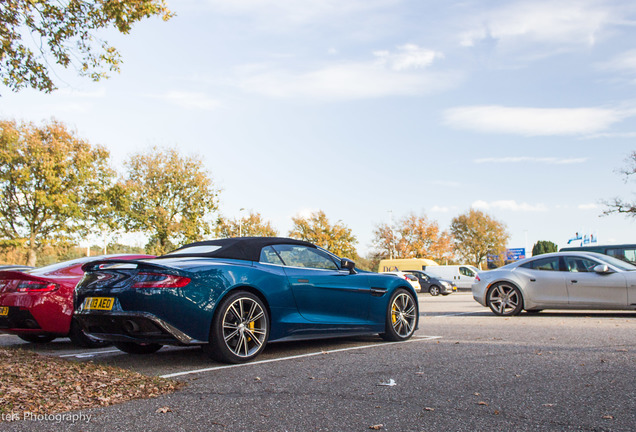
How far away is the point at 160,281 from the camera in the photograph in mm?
5602

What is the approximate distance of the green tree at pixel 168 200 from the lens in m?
40.2

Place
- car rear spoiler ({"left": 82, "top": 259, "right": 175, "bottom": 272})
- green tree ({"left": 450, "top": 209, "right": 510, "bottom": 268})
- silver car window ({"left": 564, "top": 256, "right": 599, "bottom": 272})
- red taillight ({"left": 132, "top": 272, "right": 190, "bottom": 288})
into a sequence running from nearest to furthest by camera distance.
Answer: red taillight ({"left": 132, "top": 272, "right": 190, "bottom": 288}) < car rear spoiler ({"left": 82, "top": 259, "right": 175, "bottom": 272}) < silver car window ({"left": 564, "top": 256, "right": 599, "bottom": 272}) < green tree ({"left": 450, "top": 209, "right": 510, "bottom": 268})

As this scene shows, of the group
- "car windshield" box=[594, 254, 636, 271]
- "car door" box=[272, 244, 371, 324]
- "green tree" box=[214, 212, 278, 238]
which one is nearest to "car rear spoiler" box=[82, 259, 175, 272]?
"car door" box=[272, 244, 371, 324]

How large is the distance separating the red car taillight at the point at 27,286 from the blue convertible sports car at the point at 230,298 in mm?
1392

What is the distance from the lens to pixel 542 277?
39.3 ft

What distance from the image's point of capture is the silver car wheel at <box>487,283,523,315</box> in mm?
12266

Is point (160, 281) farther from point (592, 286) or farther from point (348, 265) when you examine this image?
point (592, 286)

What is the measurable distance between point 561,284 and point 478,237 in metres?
71.7

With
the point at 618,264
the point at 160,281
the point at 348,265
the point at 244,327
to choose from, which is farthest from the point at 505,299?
the point at 160,281

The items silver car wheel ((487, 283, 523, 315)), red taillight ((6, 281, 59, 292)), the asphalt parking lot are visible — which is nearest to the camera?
the asphalt parking lot

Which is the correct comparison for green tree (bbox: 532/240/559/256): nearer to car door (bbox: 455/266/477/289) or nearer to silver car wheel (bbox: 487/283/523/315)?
car door (bbox: 455/266/477/289)

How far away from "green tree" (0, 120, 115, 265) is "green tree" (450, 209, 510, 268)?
56.6 metres

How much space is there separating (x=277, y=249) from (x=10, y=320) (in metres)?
3.65

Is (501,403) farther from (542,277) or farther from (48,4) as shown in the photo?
(48,4)
